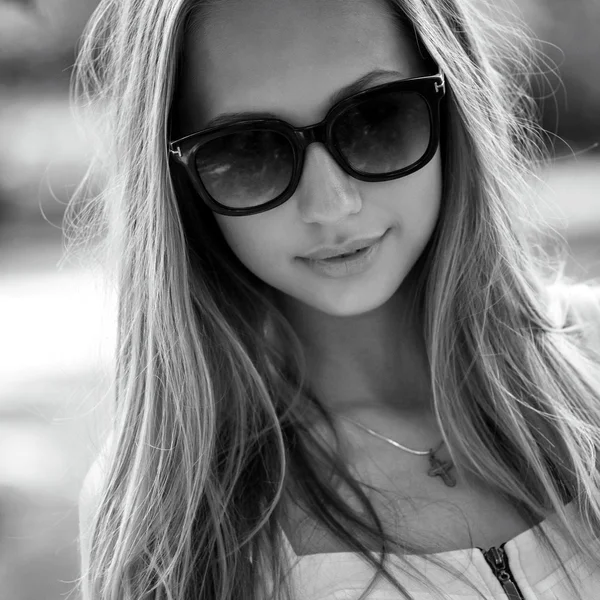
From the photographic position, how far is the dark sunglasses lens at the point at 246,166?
113cm

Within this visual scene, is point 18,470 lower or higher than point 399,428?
lower

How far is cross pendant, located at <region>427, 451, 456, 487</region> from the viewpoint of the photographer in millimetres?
1319

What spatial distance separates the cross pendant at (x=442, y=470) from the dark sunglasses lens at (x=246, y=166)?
58 cm

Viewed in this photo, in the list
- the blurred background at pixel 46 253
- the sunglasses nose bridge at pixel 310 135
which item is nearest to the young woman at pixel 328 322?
the sunglasses nose bridge at pixel 310 135

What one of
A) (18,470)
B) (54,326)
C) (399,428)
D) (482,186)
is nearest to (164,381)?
(399,428)

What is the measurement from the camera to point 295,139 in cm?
111

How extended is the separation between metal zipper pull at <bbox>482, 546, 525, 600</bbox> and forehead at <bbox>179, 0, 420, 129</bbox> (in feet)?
2.42

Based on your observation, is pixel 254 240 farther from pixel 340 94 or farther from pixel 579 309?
pixel 579 309

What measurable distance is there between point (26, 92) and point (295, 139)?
Answer: 1.41 meters

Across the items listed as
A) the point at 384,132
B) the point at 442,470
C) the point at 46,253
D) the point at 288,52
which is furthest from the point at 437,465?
the point at 46,253

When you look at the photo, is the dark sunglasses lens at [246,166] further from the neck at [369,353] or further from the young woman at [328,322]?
the neck at [369,353]

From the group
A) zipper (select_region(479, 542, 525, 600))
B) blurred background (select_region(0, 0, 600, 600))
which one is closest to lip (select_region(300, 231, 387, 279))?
zipper (select_region(479, 542, 525, 600))

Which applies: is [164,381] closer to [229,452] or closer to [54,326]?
[229,452]

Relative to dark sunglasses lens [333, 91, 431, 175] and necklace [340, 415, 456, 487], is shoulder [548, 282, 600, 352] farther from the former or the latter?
dark sunglasses lens [333, 91, 431, 175]
